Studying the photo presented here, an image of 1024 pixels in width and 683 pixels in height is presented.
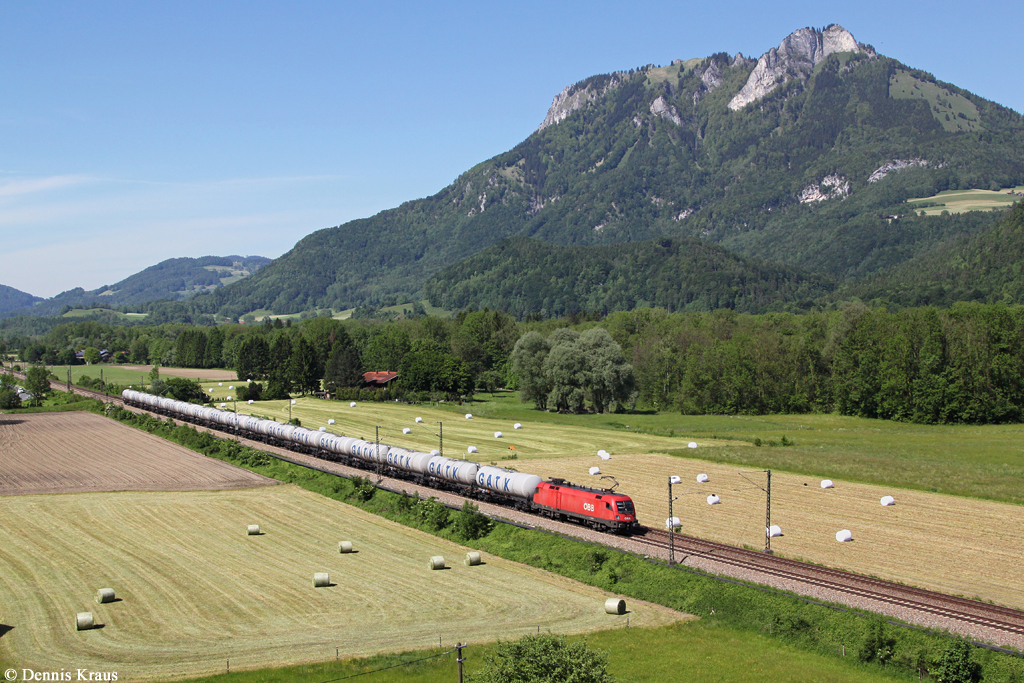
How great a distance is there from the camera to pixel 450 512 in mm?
57062

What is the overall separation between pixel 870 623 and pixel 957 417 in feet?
305

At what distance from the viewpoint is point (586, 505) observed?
5284cm

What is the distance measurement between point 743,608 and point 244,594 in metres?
25.8

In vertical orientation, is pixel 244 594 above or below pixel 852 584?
below

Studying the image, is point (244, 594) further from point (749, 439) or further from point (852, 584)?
point (749, 439)

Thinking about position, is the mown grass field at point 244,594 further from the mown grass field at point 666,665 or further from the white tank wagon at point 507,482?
the white tank wagon at point 507,482

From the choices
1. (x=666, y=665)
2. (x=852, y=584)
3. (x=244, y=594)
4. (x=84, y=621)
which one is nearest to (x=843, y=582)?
(x=852, y=584)

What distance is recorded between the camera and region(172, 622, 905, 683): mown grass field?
31562 millimetres

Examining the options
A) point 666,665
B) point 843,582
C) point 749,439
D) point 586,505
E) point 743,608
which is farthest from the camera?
point 749,439

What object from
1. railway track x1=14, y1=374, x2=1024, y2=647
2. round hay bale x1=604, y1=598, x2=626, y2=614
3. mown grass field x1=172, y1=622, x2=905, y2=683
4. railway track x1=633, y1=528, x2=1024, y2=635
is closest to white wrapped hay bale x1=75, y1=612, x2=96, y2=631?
mown grass field x1=172, y1=622, x2=905, y2=683

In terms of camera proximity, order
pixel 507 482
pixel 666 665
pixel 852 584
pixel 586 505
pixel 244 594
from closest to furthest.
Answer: pixel 666 665 < pixel 852 584 < pixel 244 594 < pixel 586 505 < pixel 507 482

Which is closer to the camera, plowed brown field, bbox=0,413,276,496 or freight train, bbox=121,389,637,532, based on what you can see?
freight train, bbox=121,389,637,532

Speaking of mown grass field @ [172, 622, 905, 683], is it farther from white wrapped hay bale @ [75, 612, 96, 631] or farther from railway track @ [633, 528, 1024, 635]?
white wrapped hay bale @ [75, 612, 96, 631]

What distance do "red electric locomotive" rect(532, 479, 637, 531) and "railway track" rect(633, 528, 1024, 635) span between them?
1.79 m
